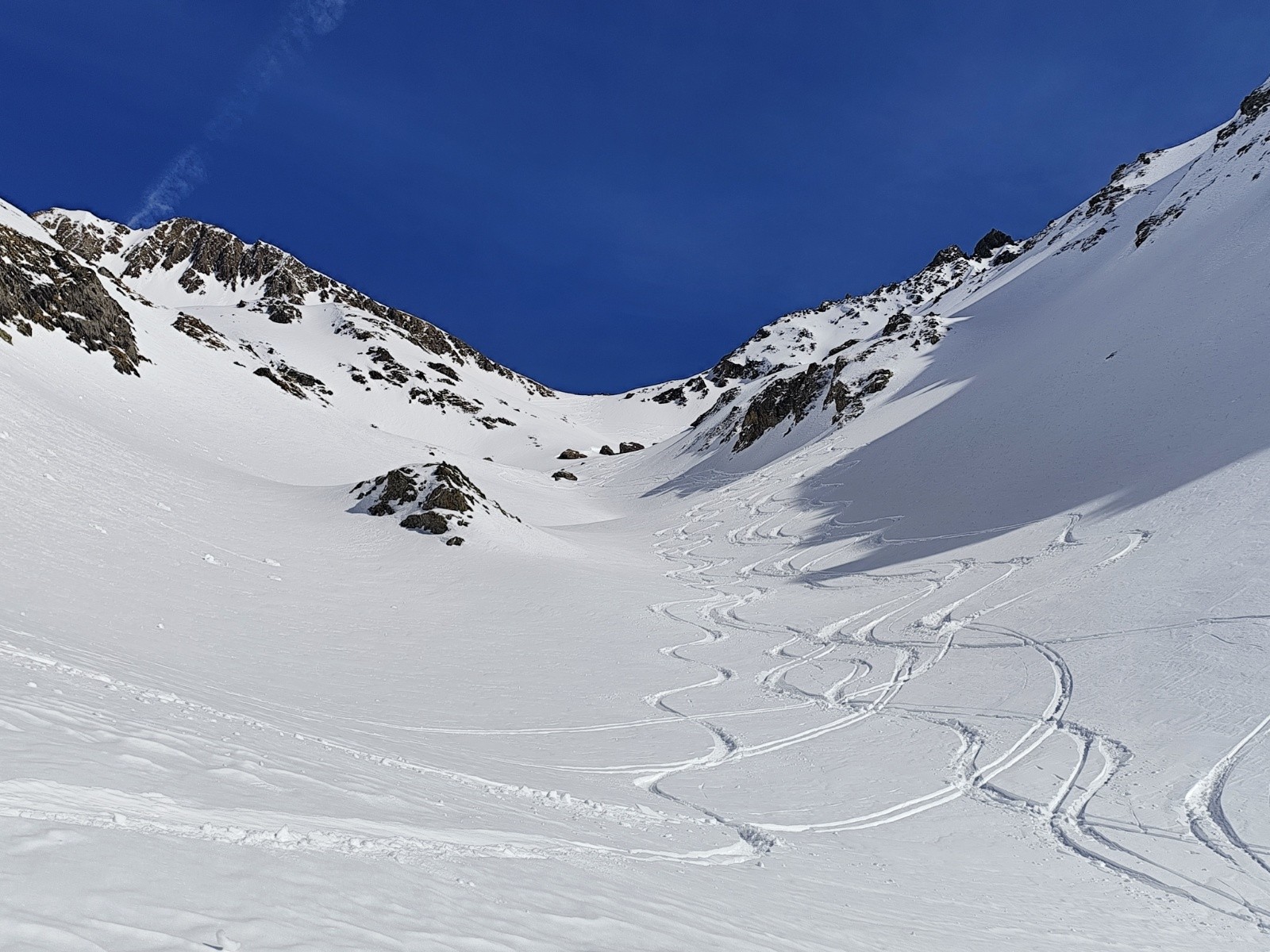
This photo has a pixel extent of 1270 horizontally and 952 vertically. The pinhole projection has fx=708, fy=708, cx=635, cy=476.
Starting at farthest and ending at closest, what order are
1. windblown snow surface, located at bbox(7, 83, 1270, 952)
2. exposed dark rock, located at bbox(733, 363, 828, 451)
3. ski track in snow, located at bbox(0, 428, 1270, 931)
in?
1. exposed dark rock, located at bbox(733, 363, 828, 451)
2. ski track in snow, located at bbox(0, 428, 1270, 931)
3. windblown snow surface, located at bbox(7, 83, 1270, 952)

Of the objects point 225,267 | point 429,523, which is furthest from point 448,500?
point 225,267

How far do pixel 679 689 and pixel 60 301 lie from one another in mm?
37888

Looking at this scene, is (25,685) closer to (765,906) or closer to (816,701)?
(765,906)

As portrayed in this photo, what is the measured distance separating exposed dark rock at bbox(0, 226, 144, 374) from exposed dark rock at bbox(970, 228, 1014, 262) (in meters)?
139

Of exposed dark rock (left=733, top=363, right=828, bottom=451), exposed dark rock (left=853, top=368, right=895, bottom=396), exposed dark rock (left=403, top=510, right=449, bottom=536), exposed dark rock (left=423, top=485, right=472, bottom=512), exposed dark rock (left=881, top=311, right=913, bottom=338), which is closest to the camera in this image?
exposed dark rock (left=403, top=510, right=449, bottom=536)

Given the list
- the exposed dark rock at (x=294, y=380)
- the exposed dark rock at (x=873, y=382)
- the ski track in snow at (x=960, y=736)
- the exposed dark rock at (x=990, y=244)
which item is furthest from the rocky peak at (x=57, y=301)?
the exposed dark rock at (x=990, y=244)

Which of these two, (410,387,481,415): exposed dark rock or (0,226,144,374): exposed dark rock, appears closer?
(0,226,144,374): exposed dark rock

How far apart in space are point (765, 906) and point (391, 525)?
21.7m

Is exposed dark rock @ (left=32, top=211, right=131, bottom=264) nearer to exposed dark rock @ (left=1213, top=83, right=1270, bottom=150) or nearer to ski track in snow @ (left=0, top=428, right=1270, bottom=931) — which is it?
ski track in snow @ (left=0, top=428, right=1270, bottom=931)

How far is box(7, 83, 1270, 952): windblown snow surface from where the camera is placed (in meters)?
4.18

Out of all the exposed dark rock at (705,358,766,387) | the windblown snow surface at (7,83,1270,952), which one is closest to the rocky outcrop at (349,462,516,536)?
the windblown snow surface at (7,83,1270,952)

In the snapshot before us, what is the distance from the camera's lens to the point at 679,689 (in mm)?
13125

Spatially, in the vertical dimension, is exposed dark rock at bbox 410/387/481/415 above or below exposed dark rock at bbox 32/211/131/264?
below

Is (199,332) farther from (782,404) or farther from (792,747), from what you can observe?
(792,747)
